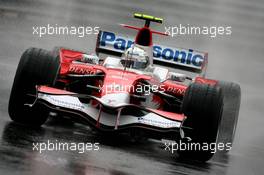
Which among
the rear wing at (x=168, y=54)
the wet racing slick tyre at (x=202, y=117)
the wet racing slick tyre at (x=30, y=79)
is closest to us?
the wet racing slick tyre at (x=202, y=117)

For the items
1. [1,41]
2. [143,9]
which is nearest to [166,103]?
[1,41]

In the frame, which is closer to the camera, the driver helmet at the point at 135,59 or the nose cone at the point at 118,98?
the nose cone at the point at 118,98

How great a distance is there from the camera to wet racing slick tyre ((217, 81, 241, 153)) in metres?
16.1

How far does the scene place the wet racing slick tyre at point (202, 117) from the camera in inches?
519

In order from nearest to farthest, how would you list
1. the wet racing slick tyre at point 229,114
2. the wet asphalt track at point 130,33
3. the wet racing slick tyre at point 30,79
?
the wet asphalt track at point 130,33 < the wet racing slick tyre at point 30,79 < the wet racing slick tyre at point 229,114

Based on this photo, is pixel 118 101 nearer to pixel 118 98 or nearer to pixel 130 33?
pixel 118 98

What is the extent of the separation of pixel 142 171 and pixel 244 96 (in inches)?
500
